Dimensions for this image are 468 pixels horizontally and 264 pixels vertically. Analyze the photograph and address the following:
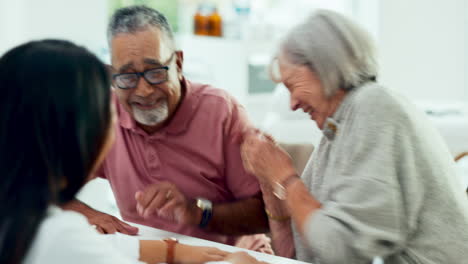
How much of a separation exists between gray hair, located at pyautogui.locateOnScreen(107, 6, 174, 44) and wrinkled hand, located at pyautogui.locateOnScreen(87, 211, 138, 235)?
577mm

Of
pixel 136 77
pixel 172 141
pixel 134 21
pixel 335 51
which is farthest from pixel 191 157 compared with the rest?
pixel 335 51

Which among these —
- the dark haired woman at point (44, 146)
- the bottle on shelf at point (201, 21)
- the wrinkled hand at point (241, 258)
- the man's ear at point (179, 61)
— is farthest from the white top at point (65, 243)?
the bottle on shelf at point (201, 21)

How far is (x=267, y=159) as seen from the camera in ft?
5.11

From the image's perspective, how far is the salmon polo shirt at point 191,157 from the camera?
1837 mm

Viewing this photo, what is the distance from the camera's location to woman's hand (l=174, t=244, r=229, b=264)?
54.9 inches

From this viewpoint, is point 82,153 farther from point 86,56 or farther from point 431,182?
point 431,182

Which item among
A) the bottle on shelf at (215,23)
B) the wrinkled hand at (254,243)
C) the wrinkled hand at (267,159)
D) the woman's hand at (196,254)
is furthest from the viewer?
the bottle on shelf at (215,23)

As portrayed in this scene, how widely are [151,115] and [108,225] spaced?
38cm

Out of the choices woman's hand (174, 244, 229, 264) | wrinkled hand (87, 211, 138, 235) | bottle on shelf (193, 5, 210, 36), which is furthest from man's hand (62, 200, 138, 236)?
bottle on shelf (193, 5, 210, 36)

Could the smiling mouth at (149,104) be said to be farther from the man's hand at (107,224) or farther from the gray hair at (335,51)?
the gray hair at (335,51)

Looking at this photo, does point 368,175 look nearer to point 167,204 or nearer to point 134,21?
point 167,204

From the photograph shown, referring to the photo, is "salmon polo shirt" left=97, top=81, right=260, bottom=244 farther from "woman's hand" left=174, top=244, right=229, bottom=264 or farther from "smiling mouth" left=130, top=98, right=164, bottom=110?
"woman's hand" left=174, top=244, right=229, bottom=264

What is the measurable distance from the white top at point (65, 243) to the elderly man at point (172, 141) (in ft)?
2.60

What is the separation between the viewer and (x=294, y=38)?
149 cm
